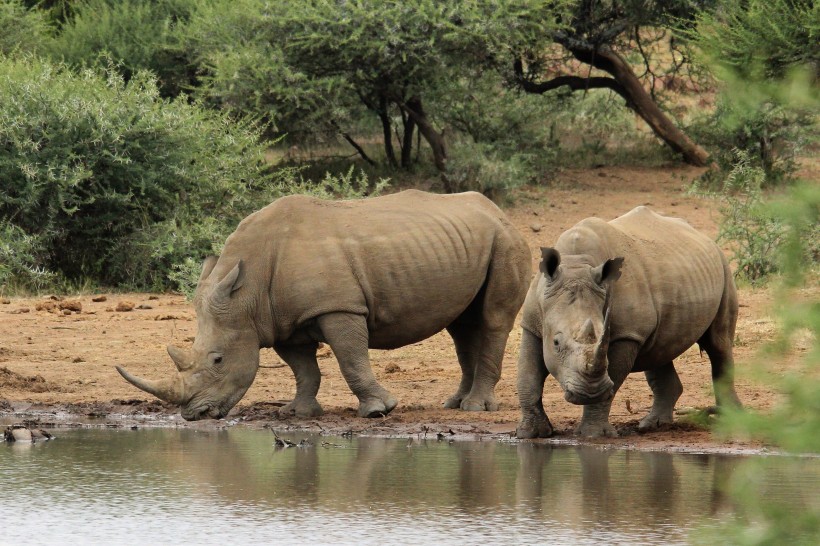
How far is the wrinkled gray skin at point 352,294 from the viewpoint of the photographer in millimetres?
9062

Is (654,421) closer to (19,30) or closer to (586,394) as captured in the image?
(586,394)

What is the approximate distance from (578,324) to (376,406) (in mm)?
2022

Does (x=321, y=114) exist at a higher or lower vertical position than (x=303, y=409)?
higher

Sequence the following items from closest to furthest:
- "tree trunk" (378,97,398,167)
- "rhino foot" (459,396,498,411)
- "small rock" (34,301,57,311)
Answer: "rhino foot" (459,396,498,411), "small rock" (34,301,57,311), "tree trunk" (378,97,398,167)

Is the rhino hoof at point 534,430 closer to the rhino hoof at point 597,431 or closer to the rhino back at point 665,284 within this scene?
the rhino hoof at point 597,431

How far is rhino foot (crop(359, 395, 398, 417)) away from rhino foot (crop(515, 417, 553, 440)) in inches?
44.6

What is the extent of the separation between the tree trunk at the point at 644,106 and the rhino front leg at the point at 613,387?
524 inches

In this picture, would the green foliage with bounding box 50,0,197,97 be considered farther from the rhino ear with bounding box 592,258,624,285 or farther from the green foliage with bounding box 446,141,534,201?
the rhino ear with bounding box 592,258,624,285

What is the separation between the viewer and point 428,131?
20062 millimetres

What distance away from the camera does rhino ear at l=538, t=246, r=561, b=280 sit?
786cm

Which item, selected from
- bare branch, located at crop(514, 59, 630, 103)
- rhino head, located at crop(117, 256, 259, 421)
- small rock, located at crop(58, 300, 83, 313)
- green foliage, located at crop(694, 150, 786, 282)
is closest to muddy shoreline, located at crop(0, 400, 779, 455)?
rhino head, located at crop(117, 256, 259, 421)

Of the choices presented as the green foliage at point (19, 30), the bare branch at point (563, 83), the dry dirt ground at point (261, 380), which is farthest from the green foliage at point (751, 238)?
the green foliage at point (19, 30)

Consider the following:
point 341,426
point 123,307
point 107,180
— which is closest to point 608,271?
point 341,426

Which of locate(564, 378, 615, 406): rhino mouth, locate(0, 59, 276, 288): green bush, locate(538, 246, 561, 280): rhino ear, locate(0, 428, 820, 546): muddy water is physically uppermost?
locate(0, 59, 276, 288): green bush
